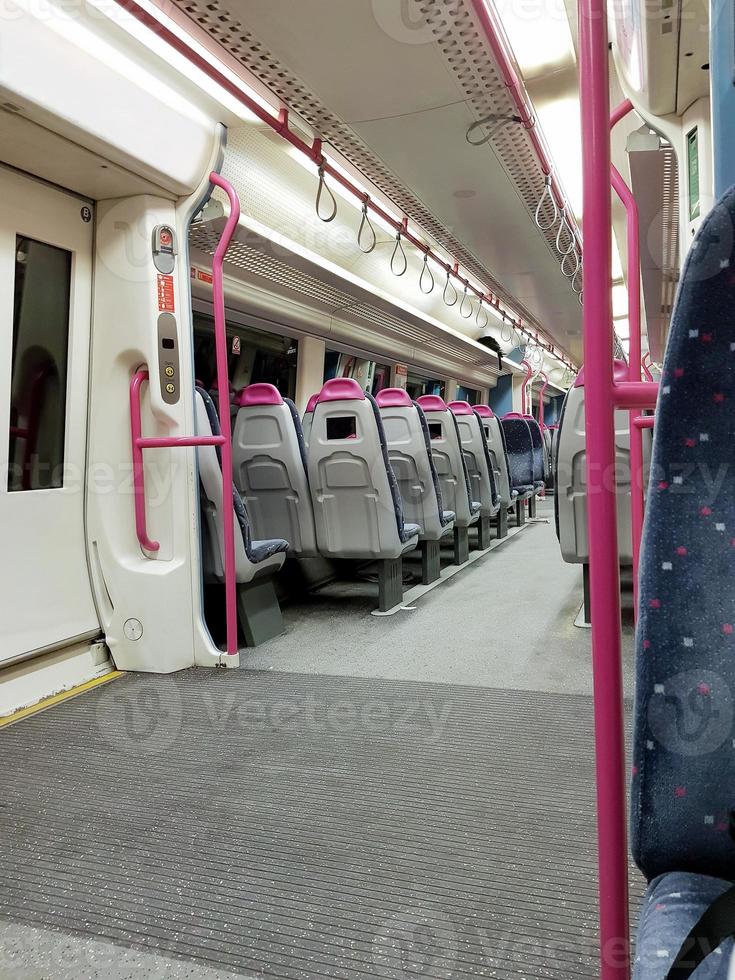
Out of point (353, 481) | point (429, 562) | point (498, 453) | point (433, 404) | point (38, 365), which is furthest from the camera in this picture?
point (498, 453)

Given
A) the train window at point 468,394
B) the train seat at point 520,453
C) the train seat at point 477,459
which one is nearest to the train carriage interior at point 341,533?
the train seat at point 477,459

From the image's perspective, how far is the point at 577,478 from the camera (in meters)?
4.04

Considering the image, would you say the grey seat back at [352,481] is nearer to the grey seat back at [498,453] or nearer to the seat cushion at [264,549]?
the seat cushion at [264,549]

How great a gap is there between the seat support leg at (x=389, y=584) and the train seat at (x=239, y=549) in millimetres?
884

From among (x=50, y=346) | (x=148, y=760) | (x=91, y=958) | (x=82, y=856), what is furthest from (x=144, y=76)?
(x=91, y=958)

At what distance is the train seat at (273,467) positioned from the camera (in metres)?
4.63

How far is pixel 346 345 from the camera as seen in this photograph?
795 cm

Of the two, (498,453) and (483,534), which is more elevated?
(498,453)

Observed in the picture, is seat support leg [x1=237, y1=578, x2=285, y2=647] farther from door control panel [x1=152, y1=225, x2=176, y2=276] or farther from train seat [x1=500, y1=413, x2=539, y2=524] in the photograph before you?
train seat [x1=500, y1=413, x2=539, y2=524]

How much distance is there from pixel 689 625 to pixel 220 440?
9.23 feet

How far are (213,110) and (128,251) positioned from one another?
4.43ft

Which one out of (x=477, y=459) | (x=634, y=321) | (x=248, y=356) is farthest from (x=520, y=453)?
(x=634, y=321)

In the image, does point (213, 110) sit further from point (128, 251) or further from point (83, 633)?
point (83, 633)

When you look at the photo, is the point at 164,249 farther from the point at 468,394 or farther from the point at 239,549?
the point at 468,394
